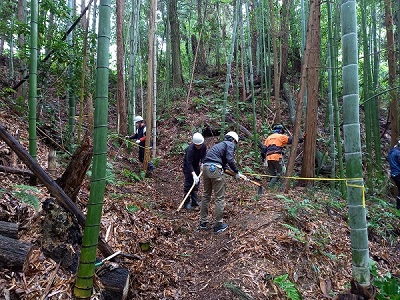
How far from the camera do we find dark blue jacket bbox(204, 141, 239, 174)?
17.6 ft

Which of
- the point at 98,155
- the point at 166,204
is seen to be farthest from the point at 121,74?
the point at 98,155

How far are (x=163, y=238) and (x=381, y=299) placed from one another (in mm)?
2706

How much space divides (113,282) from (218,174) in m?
2.62

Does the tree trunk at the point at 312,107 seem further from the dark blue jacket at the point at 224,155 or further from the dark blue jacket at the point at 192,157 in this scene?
the dark blue jacket at the point at 224,155

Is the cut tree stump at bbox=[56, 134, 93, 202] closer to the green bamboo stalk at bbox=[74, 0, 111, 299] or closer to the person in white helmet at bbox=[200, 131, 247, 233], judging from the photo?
the green bamboo stalk at bbox=[74, 0, 111, 299]

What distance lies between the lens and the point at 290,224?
5113 mm

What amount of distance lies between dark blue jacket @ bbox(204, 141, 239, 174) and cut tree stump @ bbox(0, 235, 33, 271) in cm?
316

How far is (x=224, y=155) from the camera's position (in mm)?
5418

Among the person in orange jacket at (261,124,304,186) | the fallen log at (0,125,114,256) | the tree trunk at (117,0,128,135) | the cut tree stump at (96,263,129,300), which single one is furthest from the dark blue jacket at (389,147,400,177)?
the tree trunk at (117,0,128,135)

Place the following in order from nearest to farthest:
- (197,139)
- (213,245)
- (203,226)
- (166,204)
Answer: (213,245) < (203,226) < (197,139) < (166,204)

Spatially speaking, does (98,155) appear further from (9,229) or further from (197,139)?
(197,139)

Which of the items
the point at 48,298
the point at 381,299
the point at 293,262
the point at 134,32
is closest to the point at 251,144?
the point at 134,32

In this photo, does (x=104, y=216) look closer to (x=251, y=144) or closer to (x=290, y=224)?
(x=290, y=224)

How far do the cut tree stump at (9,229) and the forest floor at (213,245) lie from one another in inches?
7.5
